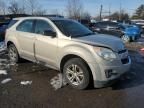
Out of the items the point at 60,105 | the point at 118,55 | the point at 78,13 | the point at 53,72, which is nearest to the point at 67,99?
the point at 60,105

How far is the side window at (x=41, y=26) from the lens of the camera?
7.27 meters

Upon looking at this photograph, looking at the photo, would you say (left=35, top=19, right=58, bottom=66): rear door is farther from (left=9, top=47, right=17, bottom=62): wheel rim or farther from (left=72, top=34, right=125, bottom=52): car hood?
(left=9, top=47, right=17, bottom=62): wheel rim

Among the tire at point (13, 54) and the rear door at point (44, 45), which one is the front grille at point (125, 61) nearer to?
the rear door at point (44, 45)

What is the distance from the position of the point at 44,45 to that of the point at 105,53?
6.31ft

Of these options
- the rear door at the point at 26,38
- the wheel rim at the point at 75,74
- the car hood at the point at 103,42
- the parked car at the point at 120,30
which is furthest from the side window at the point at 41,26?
the parked car at the point at 120,30

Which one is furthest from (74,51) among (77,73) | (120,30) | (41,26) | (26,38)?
(120,30)

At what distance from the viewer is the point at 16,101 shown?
5.51m

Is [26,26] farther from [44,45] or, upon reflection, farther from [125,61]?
[125,61]

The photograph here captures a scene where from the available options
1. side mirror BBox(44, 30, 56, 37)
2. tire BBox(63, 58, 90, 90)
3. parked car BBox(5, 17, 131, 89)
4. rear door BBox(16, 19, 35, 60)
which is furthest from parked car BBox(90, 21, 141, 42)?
tire BBox(63, 58, 90, 90)

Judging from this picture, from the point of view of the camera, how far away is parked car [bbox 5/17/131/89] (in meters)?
5.93

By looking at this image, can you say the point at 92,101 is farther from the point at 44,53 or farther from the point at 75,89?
the point at 44,53

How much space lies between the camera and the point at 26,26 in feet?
26.6

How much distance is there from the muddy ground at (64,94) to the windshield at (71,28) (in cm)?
140

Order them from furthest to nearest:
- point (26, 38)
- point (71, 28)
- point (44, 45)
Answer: point (26, 38) < point (71, 28) < point (44, 45)
